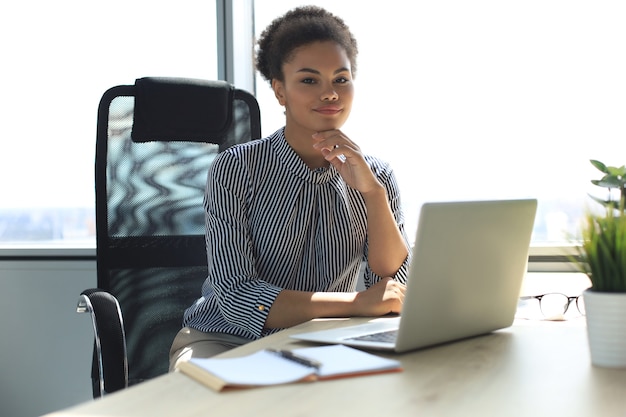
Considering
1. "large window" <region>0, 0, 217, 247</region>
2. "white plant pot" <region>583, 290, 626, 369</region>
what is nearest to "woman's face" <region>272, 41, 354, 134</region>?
"white plant pot" <region>583, 290, 626, 369</region>

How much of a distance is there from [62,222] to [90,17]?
2.63ft

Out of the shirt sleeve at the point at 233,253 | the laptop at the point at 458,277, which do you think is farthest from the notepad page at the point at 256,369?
the shirt sleeve at the point at 233,253

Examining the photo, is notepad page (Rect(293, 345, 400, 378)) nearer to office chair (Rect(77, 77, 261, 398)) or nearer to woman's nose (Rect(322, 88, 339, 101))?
woman's nose (Rect(322, 88, 339, 101))

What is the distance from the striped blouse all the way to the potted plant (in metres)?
0.83

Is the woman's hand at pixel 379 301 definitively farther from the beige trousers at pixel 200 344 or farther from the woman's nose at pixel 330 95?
the woman's nose at pixel 330 95

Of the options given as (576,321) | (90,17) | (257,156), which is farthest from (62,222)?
(576,321)

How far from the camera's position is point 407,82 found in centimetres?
268

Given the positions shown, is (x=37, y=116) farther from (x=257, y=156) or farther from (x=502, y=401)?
(x=502, y=401)

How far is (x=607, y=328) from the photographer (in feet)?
3.60

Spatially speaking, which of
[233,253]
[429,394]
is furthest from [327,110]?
[429,394]

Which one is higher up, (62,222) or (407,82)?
(407,82)

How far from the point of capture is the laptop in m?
1.17

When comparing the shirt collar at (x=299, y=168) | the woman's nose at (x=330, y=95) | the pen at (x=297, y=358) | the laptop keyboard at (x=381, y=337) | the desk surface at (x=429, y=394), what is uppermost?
the woman's nose at (x=330, y=95)

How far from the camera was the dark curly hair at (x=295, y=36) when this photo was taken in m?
2.03
